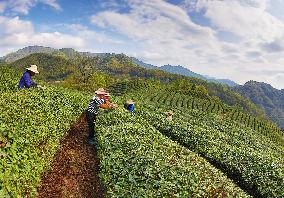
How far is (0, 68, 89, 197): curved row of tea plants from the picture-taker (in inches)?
364

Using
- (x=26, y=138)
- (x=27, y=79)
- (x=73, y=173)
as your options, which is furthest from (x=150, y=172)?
(x=27, y=79)

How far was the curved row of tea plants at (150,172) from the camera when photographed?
10.5m

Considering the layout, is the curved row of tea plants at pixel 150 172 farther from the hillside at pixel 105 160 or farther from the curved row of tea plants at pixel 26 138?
the curved row of tea plants at pixel 26 138

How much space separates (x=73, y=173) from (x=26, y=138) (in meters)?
4.04

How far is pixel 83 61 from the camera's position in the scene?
129000 mm

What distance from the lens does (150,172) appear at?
448 inches

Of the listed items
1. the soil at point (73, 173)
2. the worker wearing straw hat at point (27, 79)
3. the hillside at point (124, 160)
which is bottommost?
the soil at point (73, 173)

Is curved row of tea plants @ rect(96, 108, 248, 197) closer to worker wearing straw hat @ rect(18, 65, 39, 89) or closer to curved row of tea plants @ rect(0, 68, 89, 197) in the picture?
curved row of tea plants @ rect(0, 68, 89, 197)

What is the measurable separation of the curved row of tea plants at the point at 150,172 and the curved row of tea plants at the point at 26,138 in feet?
7.84

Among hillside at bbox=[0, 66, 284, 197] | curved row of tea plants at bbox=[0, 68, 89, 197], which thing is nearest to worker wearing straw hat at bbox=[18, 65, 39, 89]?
hillside at bbox=[0, 66, 284, 197]

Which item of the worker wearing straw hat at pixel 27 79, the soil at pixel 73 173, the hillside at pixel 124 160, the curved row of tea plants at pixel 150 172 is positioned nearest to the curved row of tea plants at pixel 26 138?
the hillside at pixel 124 160

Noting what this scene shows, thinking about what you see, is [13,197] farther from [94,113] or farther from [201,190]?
[94,113]

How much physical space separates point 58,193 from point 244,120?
80328 millimetres

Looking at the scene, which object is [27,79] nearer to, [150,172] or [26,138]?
[26,138]
